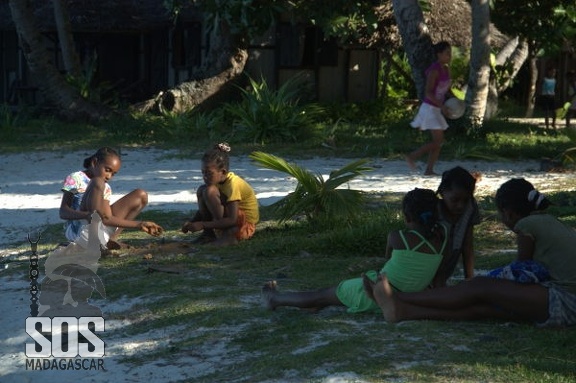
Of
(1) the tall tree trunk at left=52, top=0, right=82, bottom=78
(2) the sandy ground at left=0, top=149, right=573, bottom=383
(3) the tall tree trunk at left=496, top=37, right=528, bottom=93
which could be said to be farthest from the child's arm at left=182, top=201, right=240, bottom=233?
(3) the tall tree trunk at left=496, top=37, right=528, bottom=93

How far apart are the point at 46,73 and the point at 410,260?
13.5 metres

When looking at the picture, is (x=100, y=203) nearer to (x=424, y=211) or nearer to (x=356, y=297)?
(x=356, y=297)

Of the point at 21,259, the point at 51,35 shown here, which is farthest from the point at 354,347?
the point at 51,35

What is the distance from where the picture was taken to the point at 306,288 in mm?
7477

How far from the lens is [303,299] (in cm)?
658

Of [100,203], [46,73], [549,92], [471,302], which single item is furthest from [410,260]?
[549,92]

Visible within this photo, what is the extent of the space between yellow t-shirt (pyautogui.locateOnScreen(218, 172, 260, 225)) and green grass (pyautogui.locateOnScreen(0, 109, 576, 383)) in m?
0.25

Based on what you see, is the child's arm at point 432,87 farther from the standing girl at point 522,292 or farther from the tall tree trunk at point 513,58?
the tall tree trunk at point 513,58

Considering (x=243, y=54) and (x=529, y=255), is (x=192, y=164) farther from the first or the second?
(x=529, y=255)

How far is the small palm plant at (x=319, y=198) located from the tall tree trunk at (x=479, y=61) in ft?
21.3

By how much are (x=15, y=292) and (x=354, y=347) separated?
10.5 ft

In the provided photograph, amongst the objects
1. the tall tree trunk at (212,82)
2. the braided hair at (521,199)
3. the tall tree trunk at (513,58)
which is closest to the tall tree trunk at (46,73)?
the tall tree trunk at (212,82)

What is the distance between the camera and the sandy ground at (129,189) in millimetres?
6027

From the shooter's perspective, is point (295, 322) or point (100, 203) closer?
point (295, 322)
